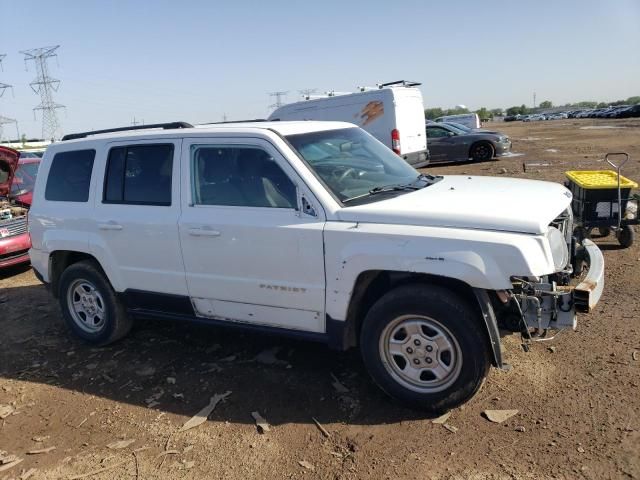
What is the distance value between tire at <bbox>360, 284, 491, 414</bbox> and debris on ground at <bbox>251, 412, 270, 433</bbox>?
0.79 metres

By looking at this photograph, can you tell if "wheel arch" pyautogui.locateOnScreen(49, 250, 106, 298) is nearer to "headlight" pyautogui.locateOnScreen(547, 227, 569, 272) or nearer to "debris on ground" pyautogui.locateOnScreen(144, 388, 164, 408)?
"debris on ground" pyautogui.locateOnScreen(144, 388, 164, 408)

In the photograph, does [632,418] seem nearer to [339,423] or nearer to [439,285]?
[439,285]

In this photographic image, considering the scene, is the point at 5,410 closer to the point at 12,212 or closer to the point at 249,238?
the point at 249,238

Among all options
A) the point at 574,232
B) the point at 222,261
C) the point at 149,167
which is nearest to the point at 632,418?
the point at 574,232

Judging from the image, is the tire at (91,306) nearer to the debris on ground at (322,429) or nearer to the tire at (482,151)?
the debris on ground at (322,429)

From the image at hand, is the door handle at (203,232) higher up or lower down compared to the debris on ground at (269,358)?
higher up

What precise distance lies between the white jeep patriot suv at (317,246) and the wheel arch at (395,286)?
1 cm

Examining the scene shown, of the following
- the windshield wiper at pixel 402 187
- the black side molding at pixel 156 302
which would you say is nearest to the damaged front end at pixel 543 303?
the windshield wiper at pixel 402 187

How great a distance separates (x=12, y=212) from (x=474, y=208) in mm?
7908

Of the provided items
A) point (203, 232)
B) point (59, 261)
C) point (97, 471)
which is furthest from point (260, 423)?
point (59, 261)

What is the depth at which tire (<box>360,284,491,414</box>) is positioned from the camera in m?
3.40

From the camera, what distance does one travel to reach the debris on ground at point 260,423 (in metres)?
3.64

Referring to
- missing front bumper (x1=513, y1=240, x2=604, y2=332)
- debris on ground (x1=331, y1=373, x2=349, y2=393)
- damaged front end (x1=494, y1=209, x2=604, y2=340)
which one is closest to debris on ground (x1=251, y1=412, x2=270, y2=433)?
debris on ground (x1=331, y1=373, x2=349, y2=393)

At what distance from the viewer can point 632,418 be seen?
132 inches
